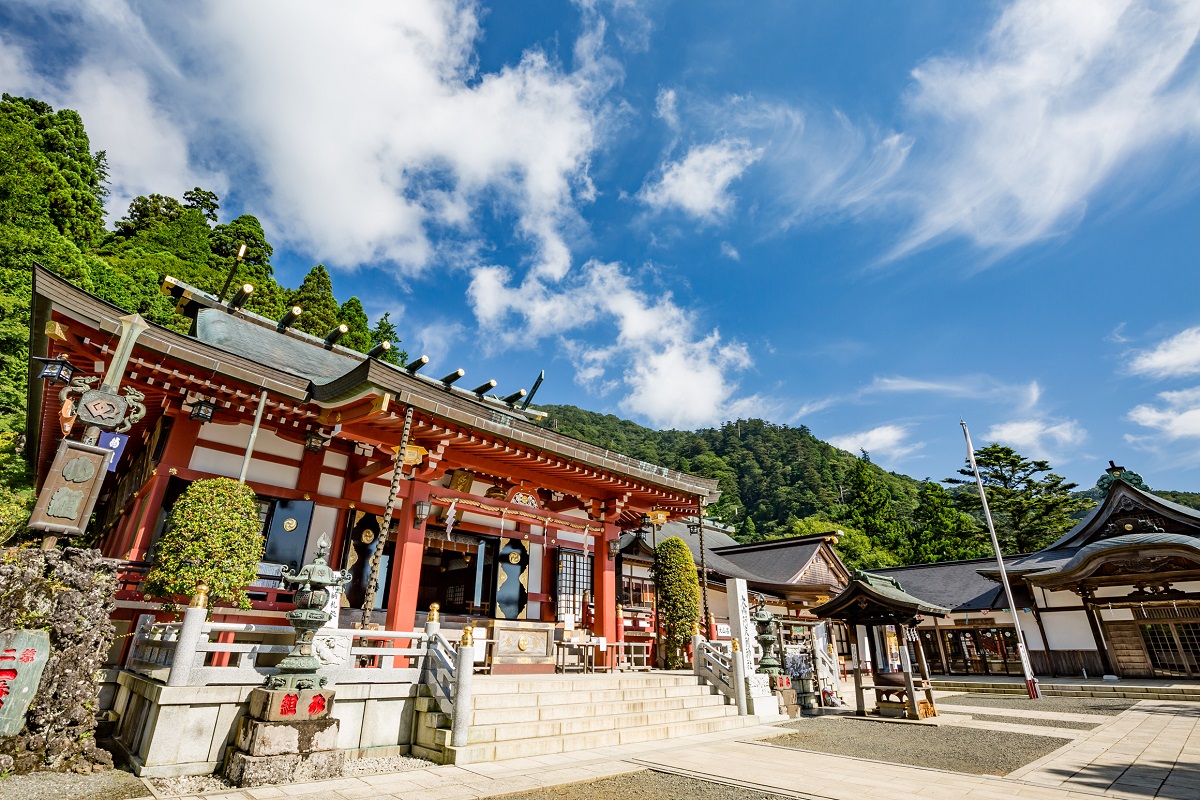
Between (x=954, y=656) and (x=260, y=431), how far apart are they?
28124 mm

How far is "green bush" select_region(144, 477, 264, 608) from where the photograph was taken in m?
7.10

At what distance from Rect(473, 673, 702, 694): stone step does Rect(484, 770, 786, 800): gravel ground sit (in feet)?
8.43

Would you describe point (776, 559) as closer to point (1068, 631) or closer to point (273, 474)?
point (1068, 631)

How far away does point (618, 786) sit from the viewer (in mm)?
5516

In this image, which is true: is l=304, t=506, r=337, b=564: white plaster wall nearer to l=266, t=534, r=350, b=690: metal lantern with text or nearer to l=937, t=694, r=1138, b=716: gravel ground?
l=266, t=534, r=350, b=690: metal lantern with text

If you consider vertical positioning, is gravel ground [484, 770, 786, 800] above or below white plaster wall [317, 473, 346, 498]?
below

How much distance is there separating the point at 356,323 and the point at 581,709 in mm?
33293

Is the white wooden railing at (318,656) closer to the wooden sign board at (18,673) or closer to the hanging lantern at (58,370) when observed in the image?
the wooden sign board at (18,673)

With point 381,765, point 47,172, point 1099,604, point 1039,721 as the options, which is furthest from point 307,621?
point 47,172

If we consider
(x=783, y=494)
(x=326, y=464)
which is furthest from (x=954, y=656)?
(x=783, y=494)

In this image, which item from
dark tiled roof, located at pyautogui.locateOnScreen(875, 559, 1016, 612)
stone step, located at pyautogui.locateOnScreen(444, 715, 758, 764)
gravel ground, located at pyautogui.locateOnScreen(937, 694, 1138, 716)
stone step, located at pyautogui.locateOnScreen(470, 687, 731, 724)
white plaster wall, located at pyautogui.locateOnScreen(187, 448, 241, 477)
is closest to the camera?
stone step, located at pyautogui.locateOnScreen(444, 715, 758, 764)

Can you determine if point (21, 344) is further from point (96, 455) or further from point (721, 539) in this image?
point (721, 539)

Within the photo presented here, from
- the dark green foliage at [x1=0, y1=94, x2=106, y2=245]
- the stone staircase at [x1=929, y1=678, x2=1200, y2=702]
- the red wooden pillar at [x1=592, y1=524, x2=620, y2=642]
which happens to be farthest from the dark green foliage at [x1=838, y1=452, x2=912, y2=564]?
the dark green foliage at [x1=0, y1=94, x2=106, y2=245]

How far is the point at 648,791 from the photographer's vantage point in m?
5.36
